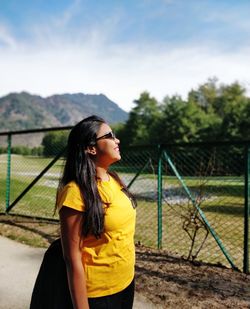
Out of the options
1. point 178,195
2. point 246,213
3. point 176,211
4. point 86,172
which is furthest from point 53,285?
point 178,195

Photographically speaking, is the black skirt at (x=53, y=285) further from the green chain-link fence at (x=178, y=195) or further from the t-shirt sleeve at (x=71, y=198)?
the green chain-link fence at (x=178, y=195)

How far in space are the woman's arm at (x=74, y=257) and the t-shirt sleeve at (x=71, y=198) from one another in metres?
0.02

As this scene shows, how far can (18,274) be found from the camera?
4.59 metres

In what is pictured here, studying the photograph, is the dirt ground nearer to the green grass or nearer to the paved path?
the paved path

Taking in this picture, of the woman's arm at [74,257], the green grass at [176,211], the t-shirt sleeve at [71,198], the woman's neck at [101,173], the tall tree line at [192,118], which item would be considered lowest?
the green grass at [176,211]

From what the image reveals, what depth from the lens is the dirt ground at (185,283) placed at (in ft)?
12.3

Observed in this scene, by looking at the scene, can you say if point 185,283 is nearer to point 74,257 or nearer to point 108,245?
point 108,245

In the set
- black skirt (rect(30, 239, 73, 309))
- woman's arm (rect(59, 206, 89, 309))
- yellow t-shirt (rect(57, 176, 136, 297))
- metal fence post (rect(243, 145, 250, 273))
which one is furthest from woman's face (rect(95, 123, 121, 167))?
metal fence post (rect(243, 145, 250, 273))

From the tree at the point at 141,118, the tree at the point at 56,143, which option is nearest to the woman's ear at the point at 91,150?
the tree at the point at 56,143

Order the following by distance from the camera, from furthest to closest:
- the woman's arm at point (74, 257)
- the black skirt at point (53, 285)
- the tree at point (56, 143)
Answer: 1. the tree at point (56, 143)
2. the black skirt at point (53, 285)
3. the woman's arm at point (74, 257)

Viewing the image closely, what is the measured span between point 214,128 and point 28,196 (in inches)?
1490

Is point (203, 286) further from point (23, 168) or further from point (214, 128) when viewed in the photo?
point (214, 128)

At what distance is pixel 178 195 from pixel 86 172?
653 centimetres

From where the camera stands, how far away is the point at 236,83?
61.0 metres
